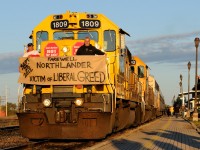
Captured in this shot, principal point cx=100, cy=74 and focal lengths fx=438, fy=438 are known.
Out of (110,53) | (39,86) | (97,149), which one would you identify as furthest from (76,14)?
(97,149)

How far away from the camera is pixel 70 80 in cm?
1412

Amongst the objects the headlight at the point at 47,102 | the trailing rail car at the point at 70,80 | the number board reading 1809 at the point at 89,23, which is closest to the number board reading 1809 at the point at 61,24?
the trailing rail car at the point at 70,80

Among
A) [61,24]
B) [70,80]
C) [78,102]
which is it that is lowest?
[78,102]

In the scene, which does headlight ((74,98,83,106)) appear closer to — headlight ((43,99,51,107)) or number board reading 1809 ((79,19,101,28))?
headlight ((43,99,51,107))

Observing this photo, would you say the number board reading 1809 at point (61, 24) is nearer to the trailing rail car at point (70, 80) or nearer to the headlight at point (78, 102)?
the trailing rail car at point (70, 80)

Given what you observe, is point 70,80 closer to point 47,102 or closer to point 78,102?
point 78,102

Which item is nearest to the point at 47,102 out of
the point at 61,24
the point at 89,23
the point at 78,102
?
the point at 78,102

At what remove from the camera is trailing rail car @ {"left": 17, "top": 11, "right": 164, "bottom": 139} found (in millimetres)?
13570

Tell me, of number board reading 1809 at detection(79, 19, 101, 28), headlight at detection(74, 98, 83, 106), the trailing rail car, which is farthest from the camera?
number board reading 1809 at detection(79, 19, 101, 28)

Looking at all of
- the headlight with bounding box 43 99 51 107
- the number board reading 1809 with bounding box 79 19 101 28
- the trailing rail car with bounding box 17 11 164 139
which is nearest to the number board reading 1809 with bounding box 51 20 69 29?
the trailing rail car with bounding box 17 11 164 139

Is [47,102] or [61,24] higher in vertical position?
[61,24]

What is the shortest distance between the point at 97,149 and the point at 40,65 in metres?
3.77

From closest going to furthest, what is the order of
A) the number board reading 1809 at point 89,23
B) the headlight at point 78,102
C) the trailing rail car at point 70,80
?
1. the trailing rail car at point 70,80
2. the headlight at point 78,102
3. the number board reading 1809 at point 89,23

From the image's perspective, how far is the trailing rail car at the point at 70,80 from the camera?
13.6m
